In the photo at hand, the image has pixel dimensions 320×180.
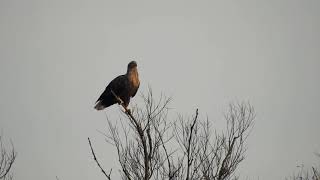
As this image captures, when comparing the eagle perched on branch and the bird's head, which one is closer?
the eagle perched on branch

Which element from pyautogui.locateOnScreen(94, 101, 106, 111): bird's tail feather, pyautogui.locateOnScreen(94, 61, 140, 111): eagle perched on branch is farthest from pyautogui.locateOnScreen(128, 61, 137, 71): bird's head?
pyautogui.locateOnScreen(94, 101, 106, 111): bird's tail feather

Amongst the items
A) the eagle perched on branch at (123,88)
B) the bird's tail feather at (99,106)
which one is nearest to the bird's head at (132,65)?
the eagle perched on branch at (123,88)

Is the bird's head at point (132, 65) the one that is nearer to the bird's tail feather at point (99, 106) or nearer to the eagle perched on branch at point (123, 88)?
the eagle perched on branch at point (123, 88)

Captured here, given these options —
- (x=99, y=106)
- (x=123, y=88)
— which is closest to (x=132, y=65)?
(x=123, y=88)

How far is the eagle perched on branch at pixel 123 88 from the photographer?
9.83m

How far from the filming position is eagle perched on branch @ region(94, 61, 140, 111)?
9828 mm

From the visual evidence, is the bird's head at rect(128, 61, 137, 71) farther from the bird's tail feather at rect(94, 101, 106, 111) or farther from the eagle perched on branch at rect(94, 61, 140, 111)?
the bird's tail feather at rect(94, 101, 106, 111)

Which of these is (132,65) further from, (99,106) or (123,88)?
(99,106)

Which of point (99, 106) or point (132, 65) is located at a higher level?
point (132, 65)

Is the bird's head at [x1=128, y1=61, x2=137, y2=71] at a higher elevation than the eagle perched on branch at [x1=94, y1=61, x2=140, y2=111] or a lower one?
higher

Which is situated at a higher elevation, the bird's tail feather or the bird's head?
the bird's head

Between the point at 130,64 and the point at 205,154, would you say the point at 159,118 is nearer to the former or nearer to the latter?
the point at 205,154

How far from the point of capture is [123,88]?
32.4 ft

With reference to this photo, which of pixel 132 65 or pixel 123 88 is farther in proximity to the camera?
pixel 132 65
